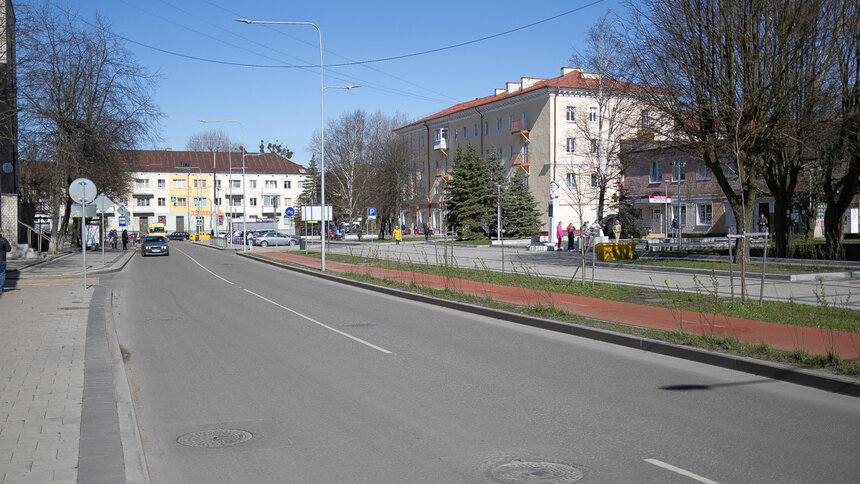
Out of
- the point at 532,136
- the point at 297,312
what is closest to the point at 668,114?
the point at 297,312

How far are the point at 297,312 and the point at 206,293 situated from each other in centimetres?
596

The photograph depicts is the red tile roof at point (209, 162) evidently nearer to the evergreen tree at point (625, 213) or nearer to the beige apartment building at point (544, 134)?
the beige apartment building at point (544, 134)

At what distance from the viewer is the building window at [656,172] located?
60688 mm

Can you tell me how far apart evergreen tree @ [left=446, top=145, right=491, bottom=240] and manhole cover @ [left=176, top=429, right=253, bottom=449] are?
57680 millimetres

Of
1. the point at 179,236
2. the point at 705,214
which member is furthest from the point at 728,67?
the point at 179,236

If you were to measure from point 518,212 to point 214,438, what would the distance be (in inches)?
2203

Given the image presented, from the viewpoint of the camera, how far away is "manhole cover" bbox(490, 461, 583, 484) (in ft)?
16.1

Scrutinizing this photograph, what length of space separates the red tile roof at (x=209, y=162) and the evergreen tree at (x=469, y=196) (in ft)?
176

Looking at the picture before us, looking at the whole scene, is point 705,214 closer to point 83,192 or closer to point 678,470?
point 83,192

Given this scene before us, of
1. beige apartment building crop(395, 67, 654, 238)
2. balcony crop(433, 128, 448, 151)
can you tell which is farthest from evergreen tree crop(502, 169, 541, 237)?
balcony crop(433, 128, 448, 151)

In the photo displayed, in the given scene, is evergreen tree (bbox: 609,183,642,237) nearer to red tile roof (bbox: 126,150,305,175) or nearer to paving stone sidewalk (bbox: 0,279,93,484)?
paving stone sidewalk (bbox: 0,279,93,484)

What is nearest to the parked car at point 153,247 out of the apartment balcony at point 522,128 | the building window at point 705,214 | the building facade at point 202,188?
the apartment balcony at point 522,128

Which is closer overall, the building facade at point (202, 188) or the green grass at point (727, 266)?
the green grass at point (727, 266)

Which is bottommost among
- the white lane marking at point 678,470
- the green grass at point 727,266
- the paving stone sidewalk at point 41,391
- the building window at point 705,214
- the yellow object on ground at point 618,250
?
the white lane marking at point 678,470
